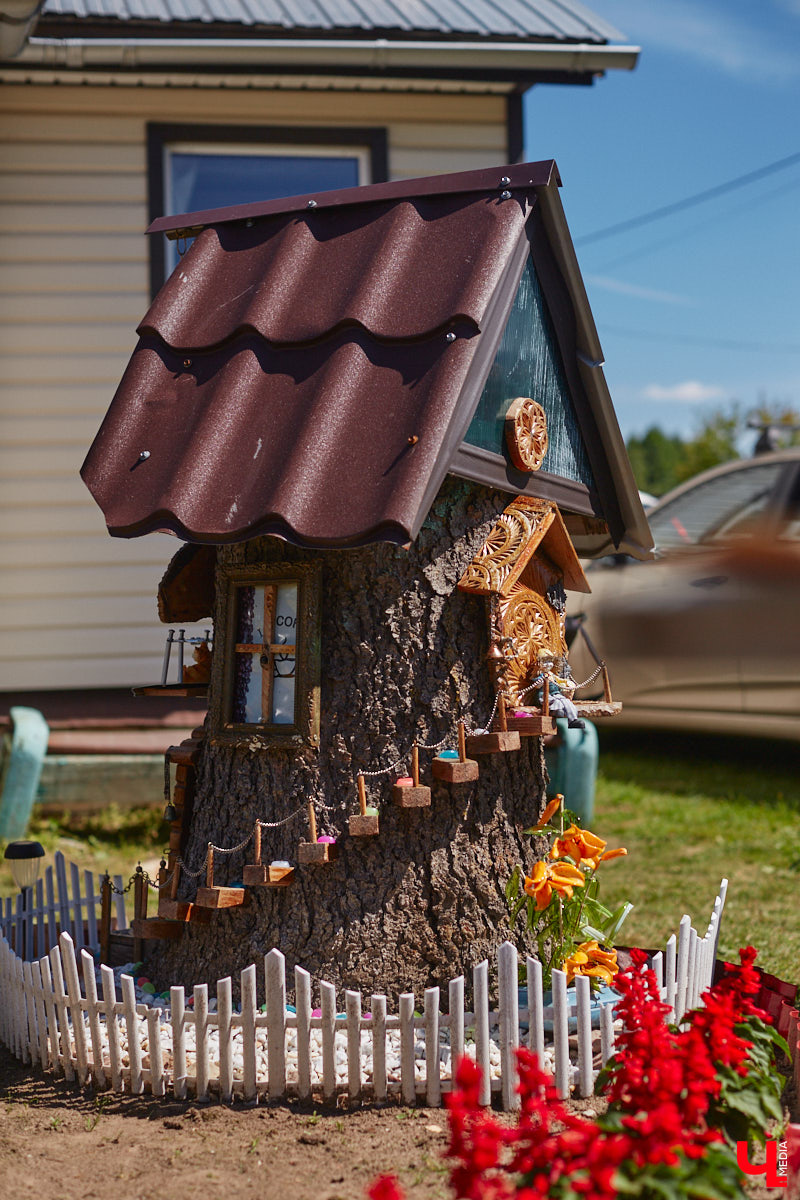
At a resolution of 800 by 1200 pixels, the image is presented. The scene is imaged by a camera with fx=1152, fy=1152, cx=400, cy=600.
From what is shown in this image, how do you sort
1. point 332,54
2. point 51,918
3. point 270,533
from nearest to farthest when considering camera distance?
point 270,533, point 51,918, point 332,54

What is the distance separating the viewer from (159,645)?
25.3 ft

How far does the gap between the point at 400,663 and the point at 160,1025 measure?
1.30 meters

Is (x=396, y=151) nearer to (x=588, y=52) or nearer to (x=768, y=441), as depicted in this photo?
(x=588, y=52)

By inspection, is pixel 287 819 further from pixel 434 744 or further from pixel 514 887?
pixel 514 887

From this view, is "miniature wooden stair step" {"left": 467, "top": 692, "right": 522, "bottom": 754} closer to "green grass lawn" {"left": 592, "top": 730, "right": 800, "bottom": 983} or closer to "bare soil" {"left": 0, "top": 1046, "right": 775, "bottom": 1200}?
"bare soil" {"left": 0, "top": 1046, "right": 775, "bottom": 1200}

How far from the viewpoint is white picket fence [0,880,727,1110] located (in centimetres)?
323

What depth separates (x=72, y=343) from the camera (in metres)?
7.63

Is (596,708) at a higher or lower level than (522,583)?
lower

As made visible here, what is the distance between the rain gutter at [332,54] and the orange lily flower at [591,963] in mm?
5808

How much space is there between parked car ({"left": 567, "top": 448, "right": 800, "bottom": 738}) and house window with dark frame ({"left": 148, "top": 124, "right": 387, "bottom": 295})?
3318 mm

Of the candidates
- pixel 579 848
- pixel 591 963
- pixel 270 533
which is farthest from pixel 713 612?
pixel 270 533

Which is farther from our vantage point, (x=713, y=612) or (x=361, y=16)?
(x=713, y=612)

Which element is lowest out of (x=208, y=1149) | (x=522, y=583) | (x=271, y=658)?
(x=208, y=1149)

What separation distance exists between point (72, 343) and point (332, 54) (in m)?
2.48
